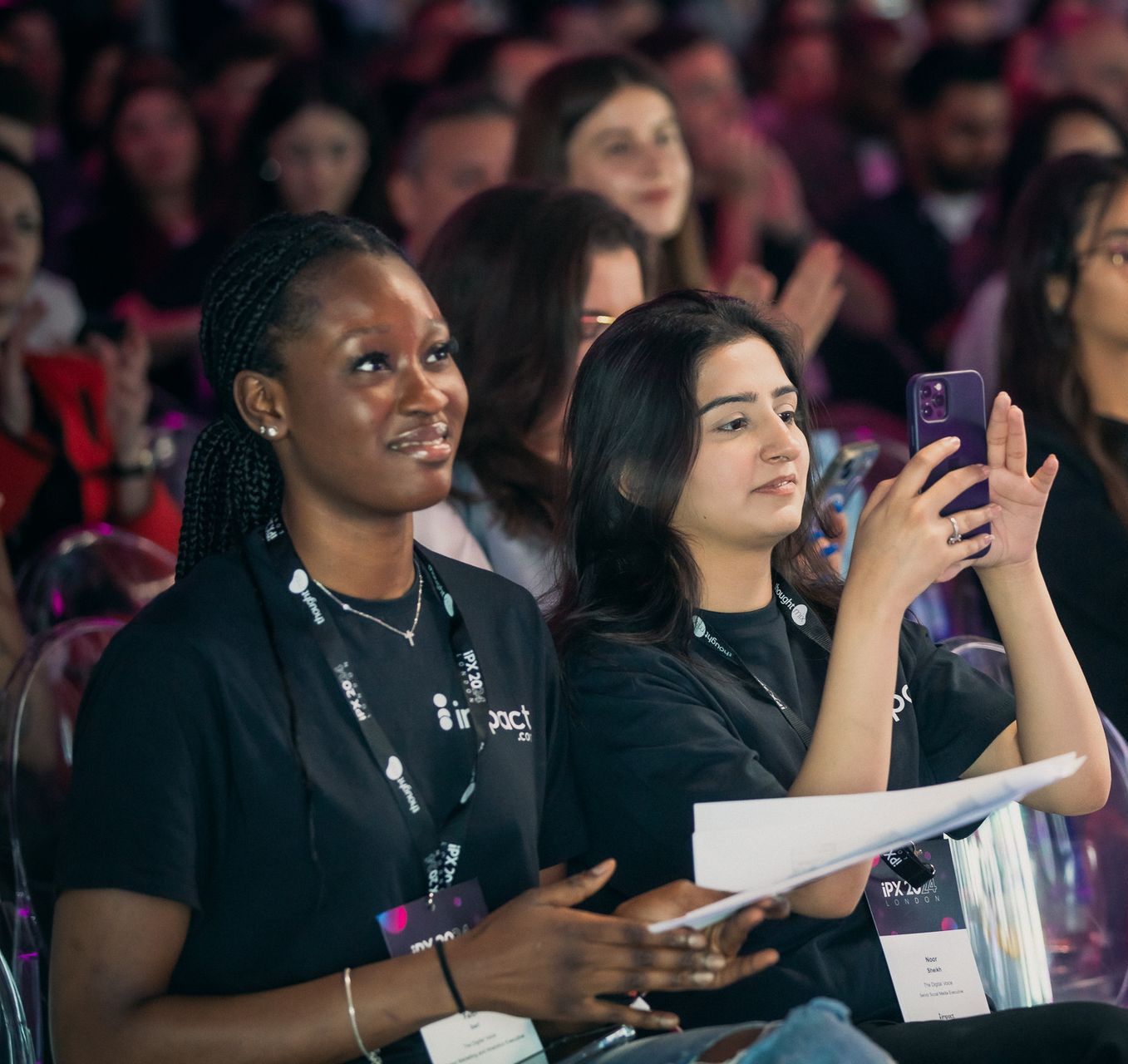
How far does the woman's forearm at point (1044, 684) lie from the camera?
217 centimetres

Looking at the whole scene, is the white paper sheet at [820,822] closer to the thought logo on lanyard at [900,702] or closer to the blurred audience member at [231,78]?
the thought logo on lanyard at [900,702]

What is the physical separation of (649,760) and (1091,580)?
3.83 ft

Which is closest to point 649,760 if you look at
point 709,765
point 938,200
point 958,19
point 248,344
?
point 709,765

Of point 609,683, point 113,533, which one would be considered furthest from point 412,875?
point 113,533

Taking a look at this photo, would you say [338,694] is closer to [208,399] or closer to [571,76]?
[571,76]

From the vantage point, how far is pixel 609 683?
2.11 meters

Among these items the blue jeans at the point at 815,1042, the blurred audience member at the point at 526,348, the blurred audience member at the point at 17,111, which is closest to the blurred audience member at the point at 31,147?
the blurred audience member at the point at 17,111

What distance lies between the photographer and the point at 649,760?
205cm

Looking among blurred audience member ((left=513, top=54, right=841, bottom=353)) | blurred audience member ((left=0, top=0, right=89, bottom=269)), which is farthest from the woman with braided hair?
blurred audience member ((left=0, top=0, right=89, bottom=269))

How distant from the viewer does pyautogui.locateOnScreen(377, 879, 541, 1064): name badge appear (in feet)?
6.00

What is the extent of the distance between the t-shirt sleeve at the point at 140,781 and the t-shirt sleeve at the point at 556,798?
1.62ft

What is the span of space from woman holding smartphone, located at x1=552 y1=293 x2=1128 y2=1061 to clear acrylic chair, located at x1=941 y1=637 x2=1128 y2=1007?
247mm

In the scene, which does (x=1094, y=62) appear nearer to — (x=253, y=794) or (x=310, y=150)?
(x=310, y=150)

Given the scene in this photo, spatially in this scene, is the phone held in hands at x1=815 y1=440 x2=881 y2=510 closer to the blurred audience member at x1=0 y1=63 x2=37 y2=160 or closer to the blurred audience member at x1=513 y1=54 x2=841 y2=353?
the blurred audience member at x1=513 y1=54 x2=841 y2=353
